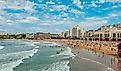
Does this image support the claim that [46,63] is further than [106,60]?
No

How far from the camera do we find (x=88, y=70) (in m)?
35.5

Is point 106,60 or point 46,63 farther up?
point 106,60

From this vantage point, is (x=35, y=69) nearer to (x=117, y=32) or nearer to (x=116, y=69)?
(x=116, y=69)

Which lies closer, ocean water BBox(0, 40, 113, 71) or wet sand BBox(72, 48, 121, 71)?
ocean water BBox(0, 40, 113, 71)

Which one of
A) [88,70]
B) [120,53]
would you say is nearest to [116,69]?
[88,70]

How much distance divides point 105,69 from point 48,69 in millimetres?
8229

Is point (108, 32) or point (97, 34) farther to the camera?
point (97, 34)

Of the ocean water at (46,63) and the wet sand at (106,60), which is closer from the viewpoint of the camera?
the ocean water at (46,63)

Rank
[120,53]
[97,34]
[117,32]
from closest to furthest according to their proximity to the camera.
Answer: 1. [120,53]
2. [117,32]
3. [97,34]

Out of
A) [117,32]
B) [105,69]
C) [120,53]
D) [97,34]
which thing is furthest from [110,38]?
[105,69]

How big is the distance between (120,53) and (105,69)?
12.5 m

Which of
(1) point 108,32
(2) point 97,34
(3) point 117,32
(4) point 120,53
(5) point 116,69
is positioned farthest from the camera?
(2) point 97,34

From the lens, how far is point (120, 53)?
47.5 m

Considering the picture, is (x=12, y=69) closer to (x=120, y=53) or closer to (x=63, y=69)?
(x=63, y=69)
